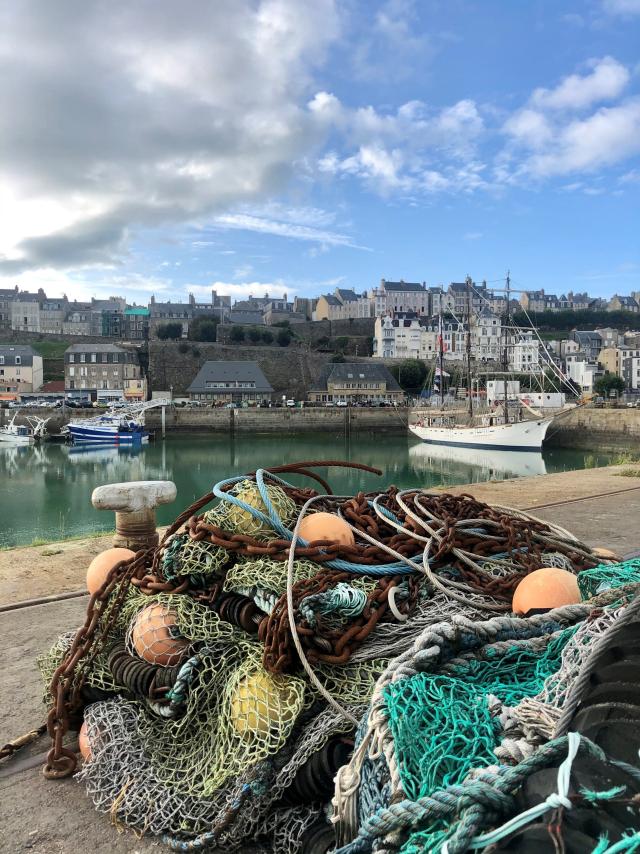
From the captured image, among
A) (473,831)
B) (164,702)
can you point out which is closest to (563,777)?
(473,831)

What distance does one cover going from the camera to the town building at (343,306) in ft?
349

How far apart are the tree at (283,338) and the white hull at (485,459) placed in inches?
1755

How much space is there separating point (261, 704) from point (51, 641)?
2271 mm

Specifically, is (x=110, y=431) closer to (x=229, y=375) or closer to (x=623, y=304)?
(x=229, y=375)

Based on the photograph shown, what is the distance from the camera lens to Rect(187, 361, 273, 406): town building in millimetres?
64625

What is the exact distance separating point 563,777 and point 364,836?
0.54m

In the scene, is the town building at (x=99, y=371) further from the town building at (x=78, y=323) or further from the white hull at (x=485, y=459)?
the town building at (x=78, y=323)

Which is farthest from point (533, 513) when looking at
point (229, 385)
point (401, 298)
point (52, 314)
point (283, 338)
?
point (52, 314)

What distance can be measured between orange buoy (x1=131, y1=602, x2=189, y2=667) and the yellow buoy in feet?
1.41

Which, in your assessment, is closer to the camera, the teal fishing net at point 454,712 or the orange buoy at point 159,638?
the teal fishing net at point 454,712

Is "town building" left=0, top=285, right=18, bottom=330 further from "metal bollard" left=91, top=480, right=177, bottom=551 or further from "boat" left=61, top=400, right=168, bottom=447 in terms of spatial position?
"metal bollard" left=91, top=480, right=177, bottom=551

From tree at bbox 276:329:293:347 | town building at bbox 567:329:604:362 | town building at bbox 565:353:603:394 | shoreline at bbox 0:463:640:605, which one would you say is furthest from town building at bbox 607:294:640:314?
shoreline at bbox 0:463:640:605

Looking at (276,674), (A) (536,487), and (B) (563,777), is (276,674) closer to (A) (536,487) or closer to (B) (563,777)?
(B) (563,777)

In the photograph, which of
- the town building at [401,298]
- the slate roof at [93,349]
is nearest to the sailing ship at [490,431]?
the slate roof at [93,349]
